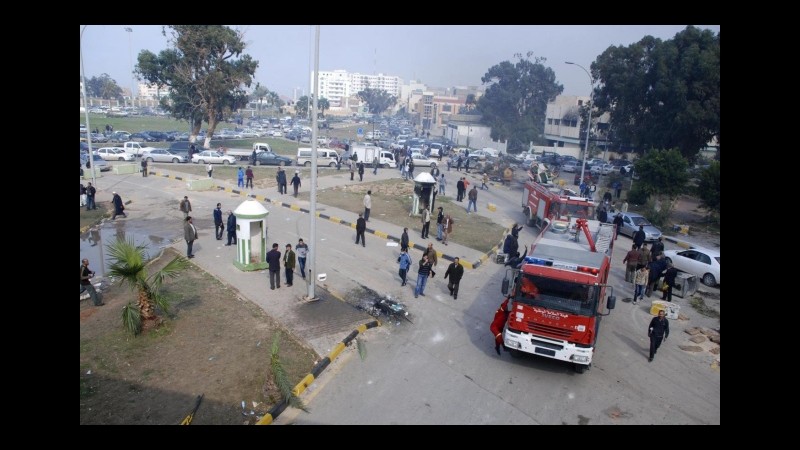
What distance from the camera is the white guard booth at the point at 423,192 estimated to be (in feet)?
73.2

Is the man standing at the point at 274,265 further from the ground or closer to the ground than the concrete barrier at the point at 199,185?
closer to the ground

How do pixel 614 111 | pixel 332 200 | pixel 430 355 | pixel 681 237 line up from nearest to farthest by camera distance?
pixel 430 355
pixel 681 237
pixel 332 200
pixel 614 111

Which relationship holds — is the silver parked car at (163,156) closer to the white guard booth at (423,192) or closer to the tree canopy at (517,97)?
the white guard booth at (423,192)

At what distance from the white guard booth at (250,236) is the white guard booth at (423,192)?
28.1ft

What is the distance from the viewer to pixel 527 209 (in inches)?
995

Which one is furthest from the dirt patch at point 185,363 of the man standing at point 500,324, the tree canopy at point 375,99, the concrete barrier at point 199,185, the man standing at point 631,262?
the tree canopy at point 375,99

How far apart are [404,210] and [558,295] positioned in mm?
15793

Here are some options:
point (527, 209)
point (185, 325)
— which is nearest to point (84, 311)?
point (185, 325)

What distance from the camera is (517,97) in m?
88.1

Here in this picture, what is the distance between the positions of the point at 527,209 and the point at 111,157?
30888 mm

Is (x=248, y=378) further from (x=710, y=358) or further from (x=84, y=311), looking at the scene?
(x=710, y=358)

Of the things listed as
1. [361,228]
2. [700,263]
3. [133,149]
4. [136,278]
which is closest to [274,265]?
[136,278]

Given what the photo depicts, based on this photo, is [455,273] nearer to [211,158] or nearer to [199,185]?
[199,185]

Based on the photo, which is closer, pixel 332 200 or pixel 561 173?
pixel 332 200
